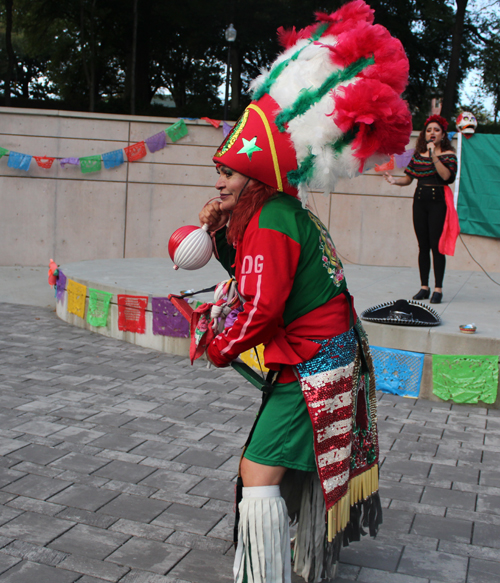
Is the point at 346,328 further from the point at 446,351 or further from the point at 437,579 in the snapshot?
the point at 446,351

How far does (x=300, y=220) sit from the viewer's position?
210 centimetres

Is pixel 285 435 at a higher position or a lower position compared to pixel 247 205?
lower

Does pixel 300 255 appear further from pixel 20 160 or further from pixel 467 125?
pixel 20 160

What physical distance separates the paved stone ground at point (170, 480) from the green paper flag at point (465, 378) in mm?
113

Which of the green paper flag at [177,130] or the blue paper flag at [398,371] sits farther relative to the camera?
the green paper flag at [177,130]

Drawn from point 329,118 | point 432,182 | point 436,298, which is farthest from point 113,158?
point 329,118

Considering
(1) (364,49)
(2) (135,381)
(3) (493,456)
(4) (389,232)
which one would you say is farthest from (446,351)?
(4) (389,232)

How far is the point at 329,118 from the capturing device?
6.66 ft

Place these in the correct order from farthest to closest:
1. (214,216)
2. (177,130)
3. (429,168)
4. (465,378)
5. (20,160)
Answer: (20,160)
(177,130)
(429,168)
(465,378)
(214,216)

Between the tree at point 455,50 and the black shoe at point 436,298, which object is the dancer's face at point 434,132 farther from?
the tree at point 455,50

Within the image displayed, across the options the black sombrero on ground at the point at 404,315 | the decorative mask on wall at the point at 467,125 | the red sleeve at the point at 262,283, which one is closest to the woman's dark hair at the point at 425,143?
the black sombrero on ground at the point at 404,315

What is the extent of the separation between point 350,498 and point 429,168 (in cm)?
447

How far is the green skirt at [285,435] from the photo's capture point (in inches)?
83.0

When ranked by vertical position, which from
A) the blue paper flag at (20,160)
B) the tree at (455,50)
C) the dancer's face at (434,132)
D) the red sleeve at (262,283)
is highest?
the tree at (455,50)
